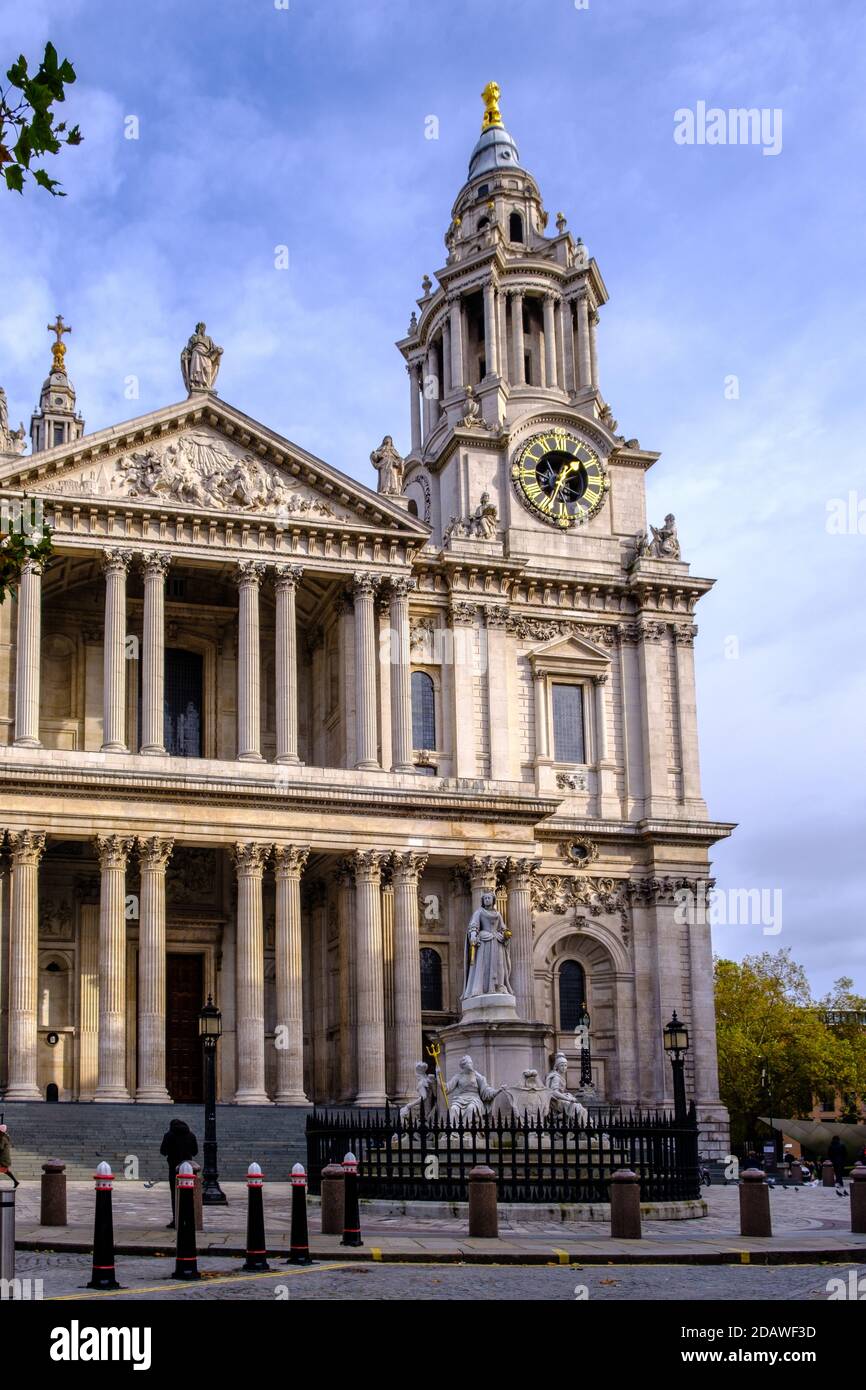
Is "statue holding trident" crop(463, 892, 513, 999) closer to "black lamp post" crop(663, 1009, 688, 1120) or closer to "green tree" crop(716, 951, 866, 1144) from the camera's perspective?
"black lamp post" crop(663, 1009, 688, 1120)

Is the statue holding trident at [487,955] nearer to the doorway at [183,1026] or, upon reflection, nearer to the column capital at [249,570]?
the column capital at [249,570]

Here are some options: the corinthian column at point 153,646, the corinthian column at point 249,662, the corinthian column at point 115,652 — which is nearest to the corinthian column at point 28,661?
the corinthian column at point 115,652

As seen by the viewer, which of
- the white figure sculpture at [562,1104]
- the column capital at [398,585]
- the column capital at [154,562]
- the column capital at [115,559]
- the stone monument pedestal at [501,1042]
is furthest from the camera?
the column capital at [398,585]

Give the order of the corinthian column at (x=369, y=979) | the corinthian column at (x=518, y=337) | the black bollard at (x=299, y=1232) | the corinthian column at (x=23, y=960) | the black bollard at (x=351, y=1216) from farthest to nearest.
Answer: the corinthian column at (x=518, y=337)
the corinthian column at (x=369, y=979)
the corinthian column at (x=23, y=960)
the black bollard at (x=351, y=1216)
the black bollard at (x=299, y=1232)

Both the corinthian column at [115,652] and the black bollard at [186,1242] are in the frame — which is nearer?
the black bollard at [186,1242]

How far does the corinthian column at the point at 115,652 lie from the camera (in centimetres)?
4912

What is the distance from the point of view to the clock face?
6091cm

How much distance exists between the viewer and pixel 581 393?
6494cm

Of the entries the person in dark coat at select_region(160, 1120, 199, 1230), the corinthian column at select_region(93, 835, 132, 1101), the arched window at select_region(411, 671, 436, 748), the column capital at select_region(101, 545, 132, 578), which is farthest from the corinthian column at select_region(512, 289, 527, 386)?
the person in dark coat at select_region(160, 1120, 199, 1230)

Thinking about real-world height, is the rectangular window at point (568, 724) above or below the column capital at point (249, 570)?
below

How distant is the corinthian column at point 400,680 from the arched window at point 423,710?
2.19 metres
